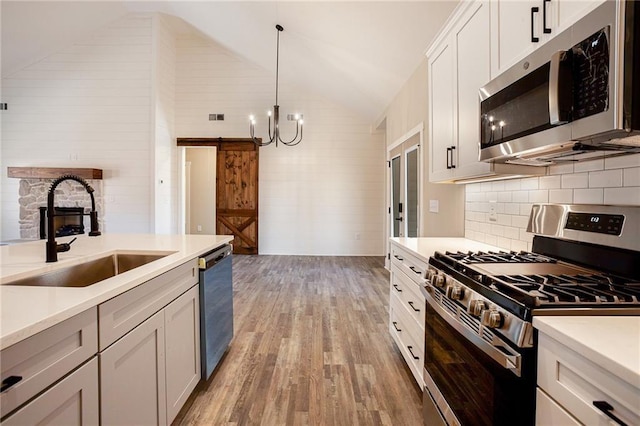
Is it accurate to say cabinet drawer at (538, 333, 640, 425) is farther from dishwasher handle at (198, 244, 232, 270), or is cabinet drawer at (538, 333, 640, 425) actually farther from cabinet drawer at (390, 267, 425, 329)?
dishwasher handle at (198, 244, 232, 270)

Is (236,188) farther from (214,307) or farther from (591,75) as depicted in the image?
(591,75)

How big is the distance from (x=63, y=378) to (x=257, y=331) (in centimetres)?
216

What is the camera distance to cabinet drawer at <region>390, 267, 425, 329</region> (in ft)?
6.29

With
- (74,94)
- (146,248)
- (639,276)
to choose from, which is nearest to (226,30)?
(74,94)

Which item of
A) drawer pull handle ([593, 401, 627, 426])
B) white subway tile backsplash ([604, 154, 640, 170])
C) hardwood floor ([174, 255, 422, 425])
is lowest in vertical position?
hardwood floor ([174, 255, 422, 425])

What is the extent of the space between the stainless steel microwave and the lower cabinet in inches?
69.5

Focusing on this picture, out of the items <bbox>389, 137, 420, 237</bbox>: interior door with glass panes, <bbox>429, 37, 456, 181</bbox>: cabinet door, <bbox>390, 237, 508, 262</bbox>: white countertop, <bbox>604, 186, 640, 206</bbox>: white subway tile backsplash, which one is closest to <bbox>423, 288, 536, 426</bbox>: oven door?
<bbox>390, 237, 508, 262</bbox>: white countertop

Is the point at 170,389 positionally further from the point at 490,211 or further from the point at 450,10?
the point at 450,10

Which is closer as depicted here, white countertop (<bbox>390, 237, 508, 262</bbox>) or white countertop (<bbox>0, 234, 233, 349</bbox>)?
white countertop (<bbox>0, 234, 233, 349</bbox>)

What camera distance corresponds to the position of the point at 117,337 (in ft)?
3.79

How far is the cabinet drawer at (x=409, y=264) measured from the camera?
1.91 metres

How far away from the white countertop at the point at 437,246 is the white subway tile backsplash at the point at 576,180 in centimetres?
65

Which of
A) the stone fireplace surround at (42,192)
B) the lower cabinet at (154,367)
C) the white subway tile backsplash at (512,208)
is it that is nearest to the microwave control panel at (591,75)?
the white subway tile backsplash at (512,208)

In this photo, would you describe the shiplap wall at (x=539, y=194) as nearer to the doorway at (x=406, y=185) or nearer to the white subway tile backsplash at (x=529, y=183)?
the white subway tile backsplash at (x=529, y=183)
